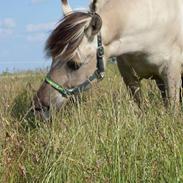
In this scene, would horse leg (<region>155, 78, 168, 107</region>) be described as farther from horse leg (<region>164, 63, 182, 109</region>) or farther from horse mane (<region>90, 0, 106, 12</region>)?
horse mane (<region>90, 0, 106, 12</region>)

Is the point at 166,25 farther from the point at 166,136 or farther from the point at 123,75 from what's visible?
the point at 166,136

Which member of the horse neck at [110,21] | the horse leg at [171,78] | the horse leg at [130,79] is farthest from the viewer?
the horse leg at [130,79]

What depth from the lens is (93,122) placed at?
13.1ft

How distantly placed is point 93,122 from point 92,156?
683 millimetres

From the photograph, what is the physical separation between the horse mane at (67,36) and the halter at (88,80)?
230 mm

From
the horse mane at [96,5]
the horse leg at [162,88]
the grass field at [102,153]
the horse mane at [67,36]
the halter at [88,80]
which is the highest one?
the horse mane at [96,5]

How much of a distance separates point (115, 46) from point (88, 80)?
49cm

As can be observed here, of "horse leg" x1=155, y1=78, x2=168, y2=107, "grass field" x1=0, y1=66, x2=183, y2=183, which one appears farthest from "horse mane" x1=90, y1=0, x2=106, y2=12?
"grass field" x1=0, y1=66, x2=183, y2=183

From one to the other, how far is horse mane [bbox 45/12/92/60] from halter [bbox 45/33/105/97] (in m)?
0.23

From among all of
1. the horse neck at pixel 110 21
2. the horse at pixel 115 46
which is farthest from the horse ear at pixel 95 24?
the horse neck at pixel 110 21

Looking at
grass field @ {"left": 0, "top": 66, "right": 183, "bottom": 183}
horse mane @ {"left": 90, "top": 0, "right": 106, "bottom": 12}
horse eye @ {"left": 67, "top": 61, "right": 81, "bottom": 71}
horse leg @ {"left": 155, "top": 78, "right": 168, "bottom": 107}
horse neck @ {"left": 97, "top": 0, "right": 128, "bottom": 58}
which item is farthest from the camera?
horse leg @ {"left": 155, "top": 78, "right": 168, "bottom": 107}

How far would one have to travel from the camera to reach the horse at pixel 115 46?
15.9ft

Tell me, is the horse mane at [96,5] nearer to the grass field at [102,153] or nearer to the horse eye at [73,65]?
the horse eye at [73,65]

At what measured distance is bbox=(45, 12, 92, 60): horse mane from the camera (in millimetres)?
4801
